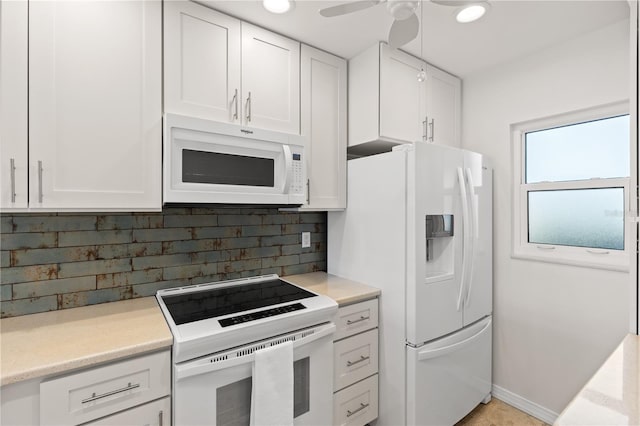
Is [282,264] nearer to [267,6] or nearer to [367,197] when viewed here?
[367,197]

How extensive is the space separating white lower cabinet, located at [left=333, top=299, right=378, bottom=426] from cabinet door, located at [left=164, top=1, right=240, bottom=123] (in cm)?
133

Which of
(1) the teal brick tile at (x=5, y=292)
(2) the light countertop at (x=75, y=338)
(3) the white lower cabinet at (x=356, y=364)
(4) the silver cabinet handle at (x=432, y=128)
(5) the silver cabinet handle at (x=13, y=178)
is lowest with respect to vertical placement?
(3) the white lower cabinet at (x=356, y=364)

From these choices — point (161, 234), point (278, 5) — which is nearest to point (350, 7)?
point (278, 5)

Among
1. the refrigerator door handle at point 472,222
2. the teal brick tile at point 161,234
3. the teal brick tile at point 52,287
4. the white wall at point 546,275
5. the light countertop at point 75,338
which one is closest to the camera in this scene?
the light countertop at point 75,338

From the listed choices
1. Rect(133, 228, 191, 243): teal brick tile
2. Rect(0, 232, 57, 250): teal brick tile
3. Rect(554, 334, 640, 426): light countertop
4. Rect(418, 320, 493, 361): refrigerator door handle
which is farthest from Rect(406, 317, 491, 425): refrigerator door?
Rect(0, 232, 57, 250): teal brick tile

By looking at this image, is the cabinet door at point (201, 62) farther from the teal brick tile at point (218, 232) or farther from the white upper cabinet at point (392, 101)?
the white upper cabinet at point (392, 101)

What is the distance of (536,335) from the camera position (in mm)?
2168

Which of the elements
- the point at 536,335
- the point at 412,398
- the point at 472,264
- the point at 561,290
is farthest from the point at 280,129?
the point at 536,335

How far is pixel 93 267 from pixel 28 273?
250mm

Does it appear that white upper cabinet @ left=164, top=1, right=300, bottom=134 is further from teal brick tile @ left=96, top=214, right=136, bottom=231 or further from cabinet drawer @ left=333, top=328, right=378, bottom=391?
cabinet drawer @ left=333, top=328, right=378, bottom=391

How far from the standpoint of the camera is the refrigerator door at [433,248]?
1768mm

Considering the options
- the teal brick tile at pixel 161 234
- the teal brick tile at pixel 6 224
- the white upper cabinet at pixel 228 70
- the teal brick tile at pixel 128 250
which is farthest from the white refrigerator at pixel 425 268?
the teal brick tile at pixel 6 224

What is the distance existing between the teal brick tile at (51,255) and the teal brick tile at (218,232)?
1.72 ft

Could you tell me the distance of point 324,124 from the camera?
6.95 feet
